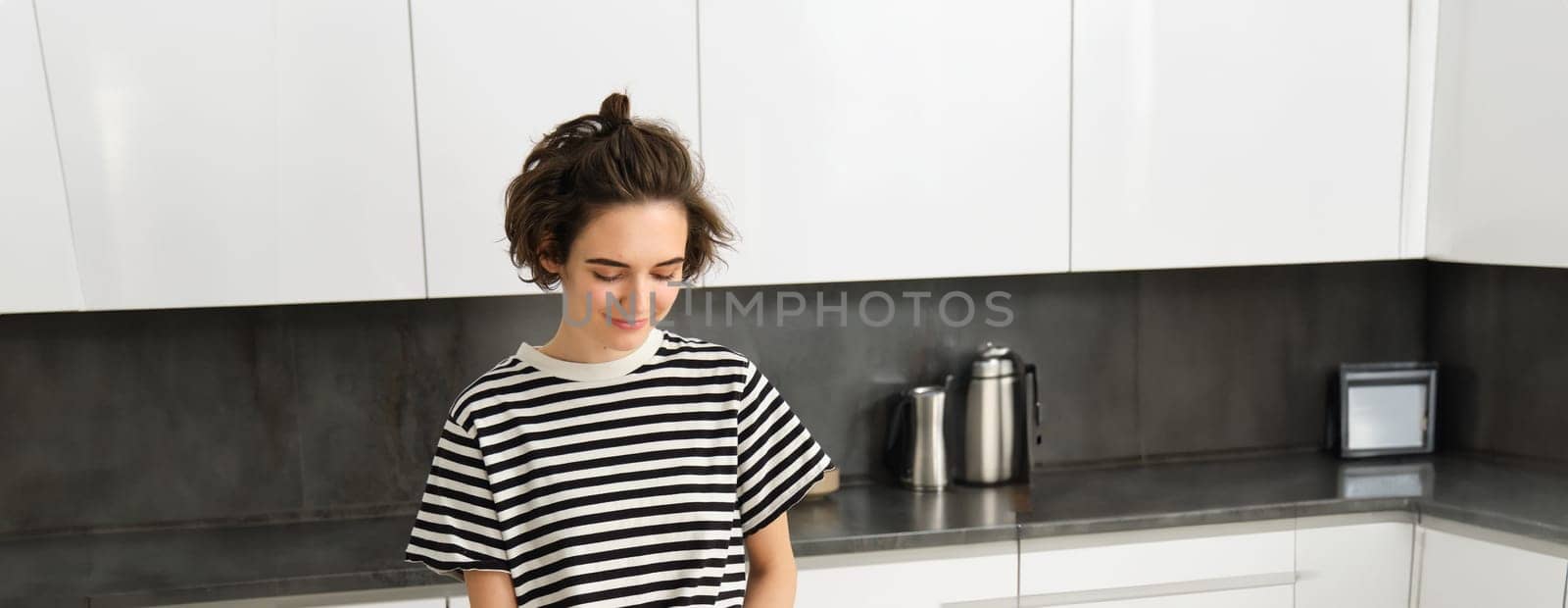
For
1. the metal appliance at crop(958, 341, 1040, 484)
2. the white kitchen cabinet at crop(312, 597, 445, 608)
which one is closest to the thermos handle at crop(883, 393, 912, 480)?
the metal appliance at crop(958, 341, 1040, 484)

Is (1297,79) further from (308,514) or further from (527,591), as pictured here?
(308,514)

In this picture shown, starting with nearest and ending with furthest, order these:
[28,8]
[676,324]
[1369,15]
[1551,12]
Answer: [28,8]
[1551,12]
[1369,15]
[676,324]

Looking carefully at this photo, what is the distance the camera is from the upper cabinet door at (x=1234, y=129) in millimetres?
2105

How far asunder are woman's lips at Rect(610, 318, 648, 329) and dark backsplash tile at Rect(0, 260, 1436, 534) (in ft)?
4.00

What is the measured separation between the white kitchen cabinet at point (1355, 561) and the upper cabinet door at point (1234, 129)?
0.46 m

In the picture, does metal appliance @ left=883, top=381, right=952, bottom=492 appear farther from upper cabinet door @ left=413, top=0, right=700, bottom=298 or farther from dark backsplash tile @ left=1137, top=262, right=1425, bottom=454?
upper cabinet door @ left=413, top=0, right=700, bottom=298

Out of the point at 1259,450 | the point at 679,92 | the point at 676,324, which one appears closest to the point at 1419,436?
the point at 1259,450

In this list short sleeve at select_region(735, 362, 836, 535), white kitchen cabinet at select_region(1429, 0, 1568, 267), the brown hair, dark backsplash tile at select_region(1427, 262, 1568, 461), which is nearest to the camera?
the brown hair

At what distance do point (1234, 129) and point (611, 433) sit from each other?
1.43m

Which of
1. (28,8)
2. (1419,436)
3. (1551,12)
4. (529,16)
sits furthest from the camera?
(1419,436)

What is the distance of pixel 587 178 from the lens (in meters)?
1.07

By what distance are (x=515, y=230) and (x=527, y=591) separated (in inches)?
12.7

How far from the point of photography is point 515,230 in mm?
1102

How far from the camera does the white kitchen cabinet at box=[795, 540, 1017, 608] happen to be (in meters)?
1.98
